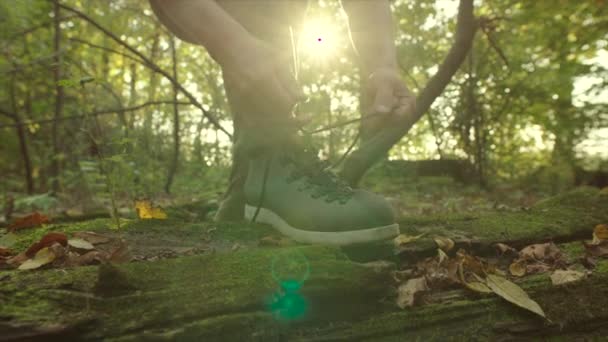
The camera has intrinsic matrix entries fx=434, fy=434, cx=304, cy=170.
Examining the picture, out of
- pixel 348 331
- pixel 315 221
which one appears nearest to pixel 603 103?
pixel 315 221

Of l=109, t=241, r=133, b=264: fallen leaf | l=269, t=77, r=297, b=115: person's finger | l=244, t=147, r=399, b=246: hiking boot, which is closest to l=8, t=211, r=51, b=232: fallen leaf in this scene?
l=109, t=241, r=133, b=264: fallen leaf

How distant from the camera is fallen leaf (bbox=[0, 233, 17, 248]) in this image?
1.46 meters

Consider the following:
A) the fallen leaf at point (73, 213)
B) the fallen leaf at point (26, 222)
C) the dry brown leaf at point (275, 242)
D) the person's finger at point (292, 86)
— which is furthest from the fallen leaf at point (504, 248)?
the fallen leaf at point (73, 213)

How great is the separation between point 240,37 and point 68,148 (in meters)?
6.52

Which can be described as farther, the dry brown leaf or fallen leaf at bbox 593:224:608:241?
fallen leaf at bbox 593:224:608:241

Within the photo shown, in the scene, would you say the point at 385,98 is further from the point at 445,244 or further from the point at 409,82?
the point at 409,82

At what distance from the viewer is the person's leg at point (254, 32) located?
1.76 meters

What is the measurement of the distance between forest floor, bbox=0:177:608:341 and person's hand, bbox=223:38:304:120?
0.48 metres

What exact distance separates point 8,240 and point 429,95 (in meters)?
2.57

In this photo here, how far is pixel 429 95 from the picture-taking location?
120 inches

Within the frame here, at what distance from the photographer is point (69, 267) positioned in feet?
3.85

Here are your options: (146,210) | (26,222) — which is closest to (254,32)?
(146,210)

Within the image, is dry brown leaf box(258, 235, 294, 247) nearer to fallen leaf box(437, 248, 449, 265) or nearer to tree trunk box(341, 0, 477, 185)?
fallen leaf box(437, 248, 449, 265)

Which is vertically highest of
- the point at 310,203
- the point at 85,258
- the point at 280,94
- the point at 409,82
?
the point at 409,82
